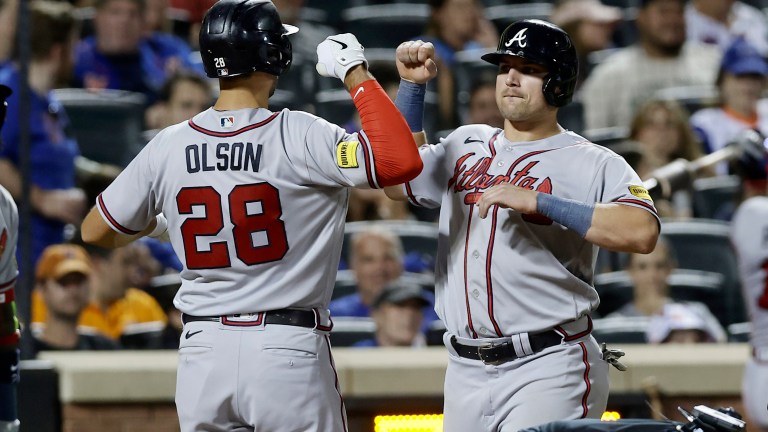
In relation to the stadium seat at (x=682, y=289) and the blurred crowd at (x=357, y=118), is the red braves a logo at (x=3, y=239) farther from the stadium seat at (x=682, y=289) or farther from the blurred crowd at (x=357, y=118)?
the stadium seat at (x=682, y=289)

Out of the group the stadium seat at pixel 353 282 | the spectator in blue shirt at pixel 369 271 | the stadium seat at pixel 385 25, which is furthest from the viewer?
the stadium seat at pixel 385 25

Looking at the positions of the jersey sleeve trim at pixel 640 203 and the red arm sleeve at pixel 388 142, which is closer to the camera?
the red arm sleeve at pixel 388 142

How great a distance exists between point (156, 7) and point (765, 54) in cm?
431

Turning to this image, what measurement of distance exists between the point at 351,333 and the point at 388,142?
3237 mm

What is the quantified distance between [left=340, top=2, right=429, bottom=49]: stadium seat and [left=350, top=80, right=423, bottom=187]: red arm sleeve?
5.27 m

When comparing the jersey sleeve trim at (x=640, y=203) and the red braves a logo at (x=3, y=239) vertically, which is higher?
the jersey sleeve trim at (x=640, y=203)

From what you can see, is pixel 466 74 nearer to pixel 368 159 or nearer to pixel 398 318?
pixel 398 318

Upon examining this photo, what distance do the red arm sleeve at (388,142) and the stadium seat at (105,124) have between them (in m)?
4.32

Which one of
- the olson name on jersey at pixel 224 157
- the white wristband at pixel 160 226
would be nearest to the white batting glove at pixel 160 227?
the white wristband at pixel 160 226

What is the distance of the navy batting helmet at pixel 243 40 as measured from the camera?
3.21m

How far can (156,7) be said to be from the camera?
775 centimetres

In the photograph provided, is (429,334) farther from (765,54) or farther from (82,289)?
(765,54)

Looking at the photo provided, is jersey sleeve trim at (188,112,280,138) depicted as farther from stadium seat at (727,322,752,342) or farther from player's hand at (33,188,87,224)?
stadium seat at (727,322,752,342)

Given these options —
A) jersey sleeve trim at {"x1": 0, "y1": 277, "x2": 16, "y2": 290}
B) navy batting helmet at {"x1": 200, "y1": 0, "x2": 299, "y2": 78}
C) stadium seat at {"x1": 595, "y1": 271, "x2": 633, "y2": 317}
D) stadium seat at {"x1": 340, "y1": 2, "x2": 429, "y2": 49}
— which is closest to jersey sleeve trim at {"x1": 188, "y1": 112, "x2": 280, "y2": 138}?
navy batting helmet at {"x1": 200, "y1": 0, "x2": 299, "y2": 78}
